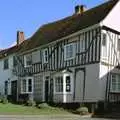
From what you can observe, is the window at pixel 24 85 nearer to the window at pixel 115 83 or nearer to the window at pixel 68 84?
the window at pixel 68 84

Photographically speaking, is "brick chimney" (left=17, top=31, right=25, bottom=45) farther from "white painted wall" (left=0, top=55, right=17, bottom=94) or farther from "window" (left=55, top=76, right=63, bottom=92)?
"window" (left=55, top=76, right=63, bottom=92)

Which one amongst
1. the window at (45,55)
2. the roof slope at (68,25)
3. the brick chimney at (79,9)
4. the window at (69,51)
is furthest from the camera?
the brick chimney at (79,9)

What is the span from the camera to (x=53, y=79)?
42.8 metres

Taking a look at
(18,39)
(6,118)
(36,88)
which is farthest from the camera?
(18,39)

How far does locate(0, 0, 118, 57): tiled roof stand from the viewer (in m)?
39.7

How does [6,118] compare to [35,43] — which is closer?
[6,118]

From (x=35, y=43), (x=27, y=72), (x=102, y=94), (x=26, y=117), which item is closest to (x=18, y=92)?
(x=27, y=72)

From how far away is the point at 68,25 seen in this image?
45.0 meters

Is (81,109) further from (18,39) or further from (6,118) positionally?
(18,39)

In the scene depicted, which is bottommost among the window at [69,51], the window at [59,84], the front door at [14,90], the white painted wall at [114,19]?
the front door at [14,90]

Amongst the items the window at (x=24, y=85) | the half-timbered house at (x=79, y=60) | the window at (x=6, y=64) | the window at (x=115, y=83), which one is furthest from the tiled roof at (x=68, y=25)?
the window at (x=115, y=83)

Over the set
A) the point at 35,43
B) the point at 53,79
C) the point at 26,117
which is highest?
the point at 35,43

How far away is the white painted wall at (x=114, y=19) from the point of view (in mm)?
37938

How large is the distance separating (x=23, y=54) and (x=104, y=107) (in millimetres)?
17273
